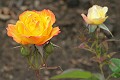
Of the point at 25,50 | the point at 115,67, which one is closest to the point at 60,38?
the point at 115,67

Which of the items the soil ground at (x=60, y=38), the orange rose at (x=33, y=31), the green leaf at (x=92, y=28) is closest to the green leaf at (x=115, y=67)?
the green leaf at (x=92, y=28)

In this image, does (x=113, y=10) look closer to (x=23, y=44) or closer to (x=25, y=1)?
(x=25, y=1)

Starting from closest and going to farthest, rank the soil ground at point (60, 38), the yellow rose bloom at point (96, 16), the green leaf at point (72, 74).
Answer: the green leaf at point (72, 74), the yellow rose bloom at point (96, 16), the soil ground at point (60, 38)

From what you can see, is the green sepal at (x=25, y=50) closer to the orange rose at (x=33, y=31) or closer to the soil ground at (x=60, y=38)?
the orange rose at (x=33, y=31)

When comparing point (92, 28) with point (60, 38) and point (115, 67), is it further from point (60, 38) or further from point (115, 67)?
point (60, 38)

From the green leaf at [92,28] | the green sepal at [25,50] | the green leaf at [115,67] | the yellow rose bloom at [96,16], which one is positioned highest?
the yellow rose bloom at [96,16]

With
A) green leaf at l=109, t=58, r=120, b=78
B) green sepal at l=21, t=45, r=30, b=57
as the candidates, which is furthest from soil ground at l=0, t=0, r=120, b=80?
green sepal at l=21, t=45, r=30, b=57

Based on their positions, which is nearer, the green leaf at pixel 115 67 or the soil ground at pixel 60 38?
the green leaf at pixel 115 67
